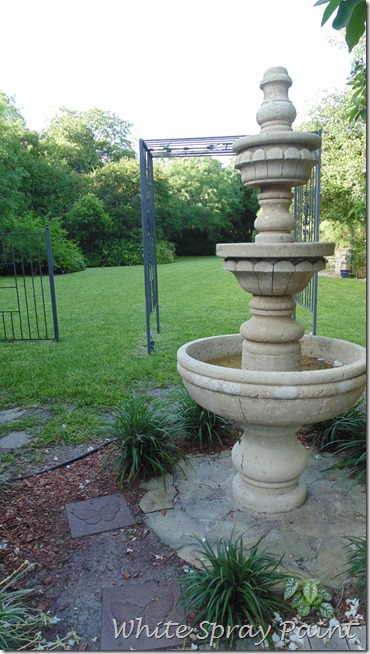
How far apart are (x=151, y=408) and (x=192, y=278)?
506 inches

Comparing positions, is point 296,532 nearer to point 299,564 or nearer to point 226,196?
point 299,564

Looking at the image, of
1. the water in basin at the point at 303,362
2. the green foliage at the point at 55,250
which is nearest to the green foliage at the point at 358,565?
the water in basin at the point at 303,362

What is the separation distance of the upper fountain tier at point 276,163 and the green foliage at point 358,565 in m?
1.34

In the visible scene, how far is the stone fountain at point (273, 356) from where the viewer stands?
83.5 inches

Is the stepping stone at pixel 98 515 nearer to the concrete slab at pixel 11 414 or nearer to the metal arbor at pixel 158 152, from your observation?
the concrete slab at pixel 11 414

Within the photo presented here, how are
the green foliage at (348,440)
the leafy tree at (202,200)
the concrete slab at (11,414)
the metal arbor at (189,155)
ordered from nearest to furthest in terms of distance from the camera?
the green foliage at (348,440) < the concrete slab at (11,414) < the metal arbor at (189,155) < the leafy tree at (202,200)

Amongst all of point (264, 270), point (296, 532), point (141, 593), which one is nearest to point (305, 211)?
point (264, 270)

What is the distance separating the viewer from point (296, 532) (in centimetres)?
240

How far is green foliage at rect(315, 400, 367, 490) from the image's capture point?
2.93m

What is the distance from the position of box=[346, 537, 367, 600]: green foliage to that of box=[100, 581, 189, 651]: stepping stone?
0.75 meters

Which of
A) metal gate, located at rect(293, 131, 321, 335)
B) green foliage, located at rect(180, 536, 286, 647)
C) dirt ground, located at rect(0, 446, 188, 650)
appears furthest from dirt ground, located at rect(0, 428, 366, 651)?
metal gate, located at rect(293, 131, 321, 335)

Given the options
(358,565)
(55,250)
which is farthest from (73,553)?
(55,250)

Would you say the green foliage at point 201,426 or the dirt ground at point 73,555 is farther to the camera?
the green foliage at point 201,426

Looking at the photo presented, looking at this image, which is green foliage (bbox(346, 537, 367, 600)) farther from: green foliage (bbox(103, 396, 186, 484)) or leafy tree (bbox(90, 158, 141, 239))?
leafy tree (bbox(90, 158, 141, 239))
